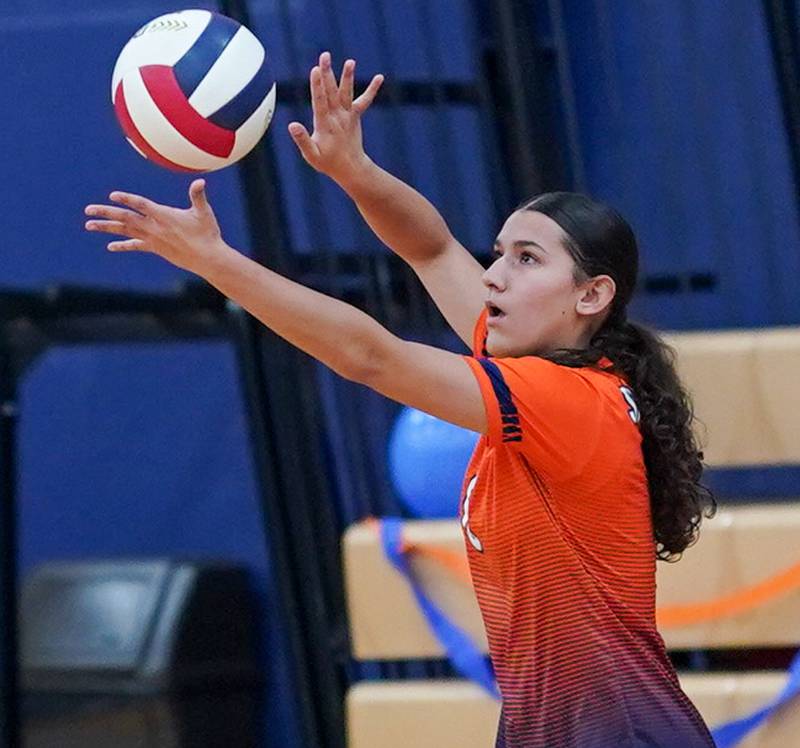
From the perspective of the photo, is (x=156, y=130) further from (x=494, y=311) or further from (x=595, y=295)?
(x=595, y=295)

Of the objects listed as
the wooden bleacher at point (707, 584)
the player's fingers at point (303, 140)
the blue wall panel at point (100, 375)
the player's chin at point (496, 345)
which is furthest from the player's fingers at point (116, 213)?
the blue wall panel at point (100, 375)

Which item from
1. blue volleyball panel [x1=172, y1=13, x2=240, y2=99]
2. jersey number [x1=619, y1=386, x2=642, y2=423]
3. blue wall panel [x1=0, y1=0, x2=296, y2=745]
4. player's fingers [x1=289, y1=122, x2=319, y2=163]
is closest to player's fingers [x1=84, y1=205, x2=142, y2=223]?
player's fingers [x1=289, y1=122, x2=319, y2=163]

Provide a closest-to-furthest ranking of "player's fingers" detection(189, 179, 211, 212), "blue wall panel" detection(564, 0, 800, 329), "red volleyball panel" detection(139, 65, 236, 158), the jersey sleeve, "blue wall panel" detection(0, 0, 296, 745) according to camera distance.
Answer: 1. "player's fingers" detection(189, 179, 211, 212)
2. the jersey sleeve
3. "red volleyball panel" detection(139, 65, 236, 158)
4. "blue wall panel" detection(564, 0, 800, 329)
5. "blue wall panel" detection(0, 0, 296, 745)

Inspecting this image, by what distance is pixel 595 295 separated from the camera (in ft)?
8.80

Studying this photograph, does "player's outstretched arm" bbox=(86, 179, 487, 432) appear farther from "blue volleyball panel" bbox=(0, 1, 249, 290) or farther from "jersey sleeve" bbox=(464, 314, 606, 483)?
"blue volleyball panel" bbox=(0, 1, 249, 290)

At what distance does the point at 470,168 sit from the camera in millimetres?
4777

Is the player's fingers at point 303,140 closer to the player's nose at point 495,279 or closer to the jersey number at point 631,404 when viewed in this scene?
the player's nose at point 495,279

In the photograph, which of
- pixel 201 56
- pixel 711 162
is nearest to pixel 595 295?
pixel 201 56

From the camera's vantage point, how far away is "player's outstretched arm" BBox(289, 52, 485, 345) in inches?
110

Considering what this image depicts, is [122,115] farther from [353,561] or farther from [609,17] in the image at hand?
[609,17]

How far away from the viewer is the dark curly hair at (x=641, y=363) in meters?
2.69

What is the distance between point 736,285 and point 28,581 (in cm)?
228

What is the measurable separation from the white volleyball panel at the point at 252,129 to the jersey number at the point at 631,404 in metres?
0.75

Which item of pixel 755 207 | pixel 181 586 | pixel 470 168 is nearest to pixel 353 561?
pixel 181 586
